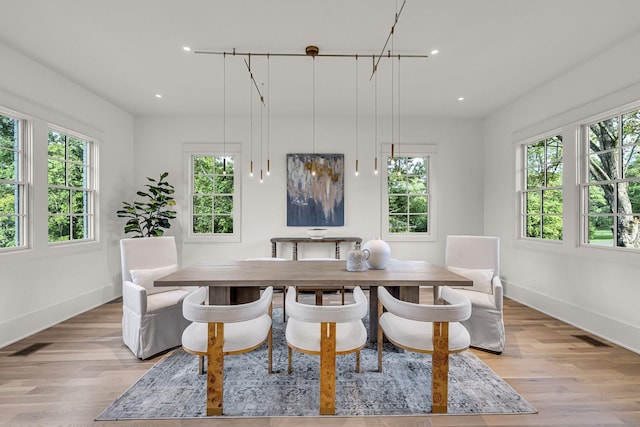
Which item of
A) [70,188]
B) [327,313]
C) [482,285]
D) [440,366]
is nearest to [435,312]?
[440,366]

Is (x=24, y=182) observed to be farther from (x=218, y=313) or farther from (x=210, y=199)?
(x=218, y=313)

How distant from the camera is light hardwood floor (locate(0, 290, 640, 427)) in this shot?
175 cm

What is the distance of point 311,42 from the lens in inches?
109

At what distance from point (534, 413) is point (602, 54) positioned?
3.29 metres

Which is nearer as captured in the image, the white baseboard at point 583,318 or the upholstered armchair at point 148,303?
the upholstered armchair at point 148,303

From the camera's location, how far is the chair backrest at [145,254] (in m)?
2.80

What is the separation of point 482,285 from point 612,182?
1.67 metres

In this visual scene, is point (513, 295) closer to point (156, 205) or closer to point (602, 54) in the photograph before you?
point (602, 54)

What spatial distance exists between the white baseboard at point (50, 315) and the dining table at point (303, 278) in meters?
1.85

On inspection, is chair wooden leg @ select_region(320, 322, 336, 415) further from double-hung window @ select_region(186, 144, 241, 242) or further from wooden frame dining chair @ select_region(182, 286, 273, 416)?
double-hung window @ select_region(186, 144, 241, 242)

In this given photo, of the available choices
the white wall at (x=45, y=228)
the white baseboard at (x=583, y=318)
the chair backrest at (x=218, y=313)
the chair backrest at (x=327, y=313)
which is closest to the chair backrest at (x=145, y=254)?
the white wall at (x=45, y=228)

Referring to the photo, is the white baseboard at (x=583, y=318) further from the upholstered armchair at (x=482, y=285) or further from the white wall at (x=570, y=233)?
the upholstered armchair at (x=482, y=285)

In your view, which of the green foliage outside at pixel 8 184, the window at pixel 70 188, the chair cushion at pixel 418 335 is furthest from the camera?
the window at pixel 70 188

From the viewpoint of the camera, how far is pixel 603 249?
299 centimetres
